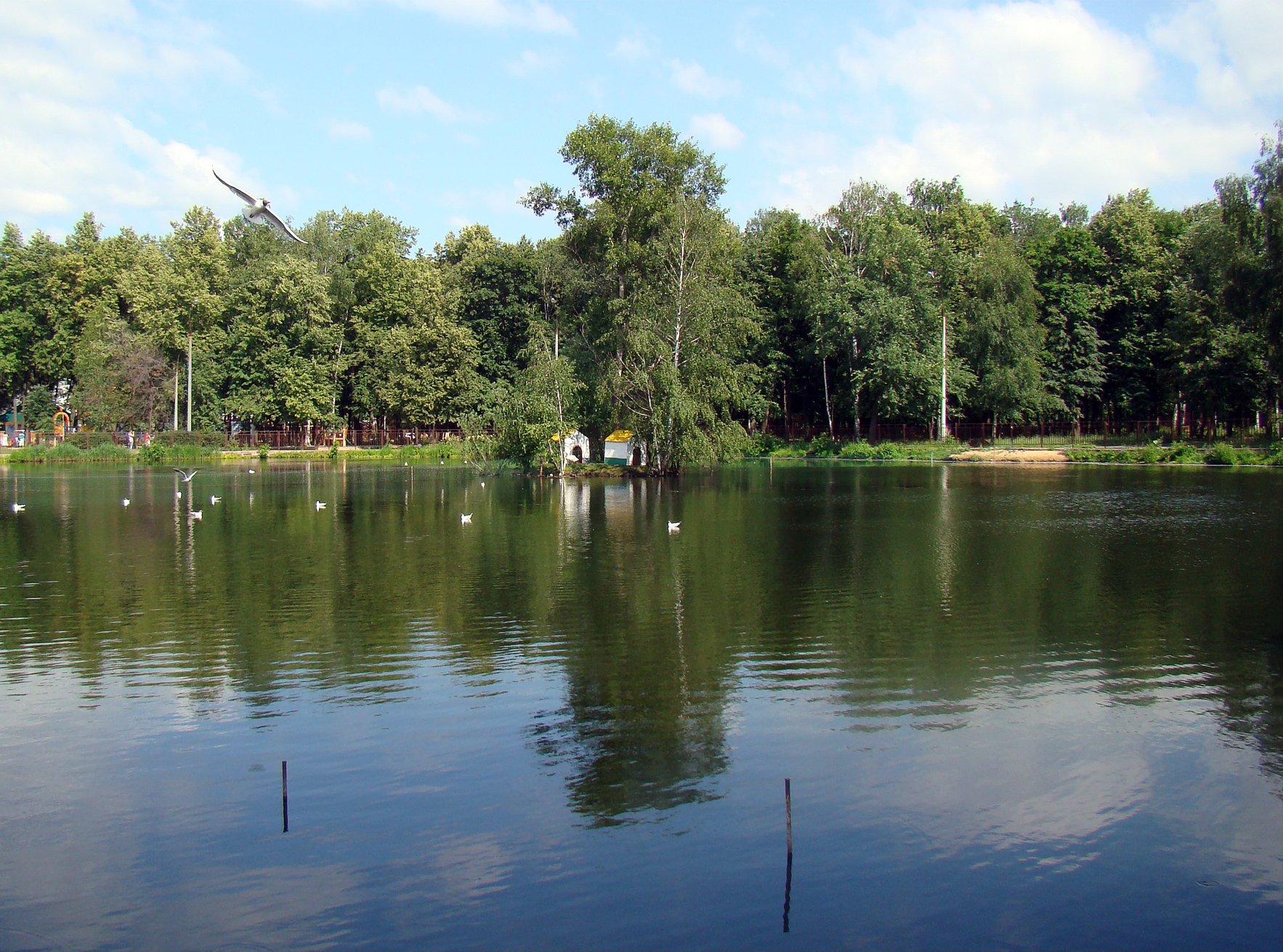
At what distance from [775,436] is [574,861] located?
8032 cm

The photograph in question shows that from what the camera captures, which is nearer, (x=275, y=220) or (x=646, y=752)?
(x=646, y=752)

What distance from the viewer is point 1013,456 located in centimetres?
7056

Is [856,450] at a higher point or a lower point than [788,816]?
higher

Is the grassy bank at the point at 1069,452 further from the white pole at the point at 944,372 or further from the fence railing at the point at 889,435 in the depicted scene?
the fence railing at the point at 889,435

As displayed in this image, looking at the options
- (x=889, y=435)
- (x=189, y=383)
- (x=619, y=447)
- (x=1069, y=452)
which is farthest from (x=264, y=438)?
(x=1069, y=452)

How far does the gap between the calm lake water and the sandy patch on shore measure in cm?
4787

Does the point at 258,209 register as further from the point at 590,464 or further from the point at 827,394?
the point at 827,394

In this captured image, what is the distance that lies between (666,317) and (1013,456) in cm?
3318

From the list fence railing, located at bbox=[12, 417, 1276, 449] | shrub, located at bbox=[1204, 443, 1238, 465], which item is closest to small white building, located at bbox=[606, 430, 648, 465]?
fence railing, located at bbox=[12, 417, 1276, 449]

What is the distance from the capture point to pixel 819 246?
78312 mm

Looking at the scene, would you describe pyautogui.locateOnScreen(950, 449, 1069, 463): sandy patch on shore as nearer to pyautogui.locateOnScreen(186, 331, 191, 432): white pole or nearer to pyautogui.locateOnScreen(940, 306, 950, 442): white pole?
pyautogui.locateOnScreen(940, 306, 950, 442): white pole

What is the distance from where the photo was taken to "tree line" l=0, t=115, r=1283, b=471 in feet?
178

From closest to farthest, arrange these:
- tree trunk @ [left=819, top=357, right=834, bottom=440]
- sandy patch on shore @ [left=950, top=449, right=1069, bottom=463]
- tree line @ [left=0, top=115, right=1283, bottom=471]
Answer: tree line @ [left=0, top=115, right=1283, bottom=471] < sandy patch on shore @ [left=950, top=449, right=1069, bottom=463] < tree trunk @ [left=819, top=357, right=834, bottom=440]

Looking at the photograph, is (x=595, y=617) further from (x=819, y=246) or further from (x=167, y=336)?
(x=167, y=336)
